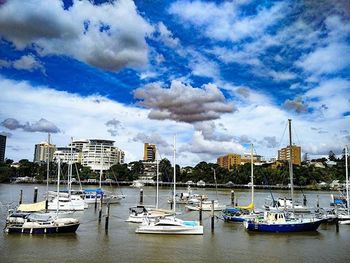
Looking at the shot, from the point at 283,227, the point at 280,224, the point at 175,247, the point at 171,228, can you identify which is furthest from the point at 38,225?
the point at 283,227

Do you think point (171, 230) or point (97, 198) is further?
point (97, 198)

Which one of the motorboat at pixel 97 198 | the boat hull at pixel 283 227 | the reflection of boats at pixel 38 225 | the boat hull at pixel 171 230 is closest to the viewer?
the reflection of boats at pixel 38 225

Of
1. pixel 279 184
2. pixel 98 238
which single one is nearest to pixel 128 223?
pixel 98 238

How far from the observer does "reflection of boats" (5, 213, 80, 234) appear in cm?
4066

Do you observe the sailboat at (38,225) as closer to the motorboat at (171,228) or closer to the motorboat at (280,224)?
the motorboat at (171,228)

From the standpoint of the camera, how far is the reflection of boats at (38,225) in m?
40.7

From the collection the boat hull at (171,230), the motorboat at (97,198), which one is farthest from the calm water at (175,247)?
the motorboat at (97,198)

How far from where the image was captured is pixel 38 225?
40.8m

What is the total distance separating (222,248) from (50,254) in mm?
15724

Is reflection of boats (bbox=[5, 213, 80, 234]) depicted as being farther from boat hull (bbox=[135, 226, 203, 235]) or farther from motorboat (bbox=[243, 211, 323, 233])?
motorboat (bbox=[243, 211, 323, 233])

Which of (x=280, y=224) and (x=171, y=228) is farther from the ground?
(x=280, y=224)

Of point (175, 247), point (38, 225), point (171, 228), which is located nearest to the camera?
point (175, 247)

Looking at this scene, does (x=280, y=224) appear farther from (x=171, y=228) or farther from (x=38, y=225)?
(x=38, y=225)

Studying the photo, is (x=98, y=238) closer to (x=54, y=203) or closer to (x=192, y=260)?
(x=192, y=260)
